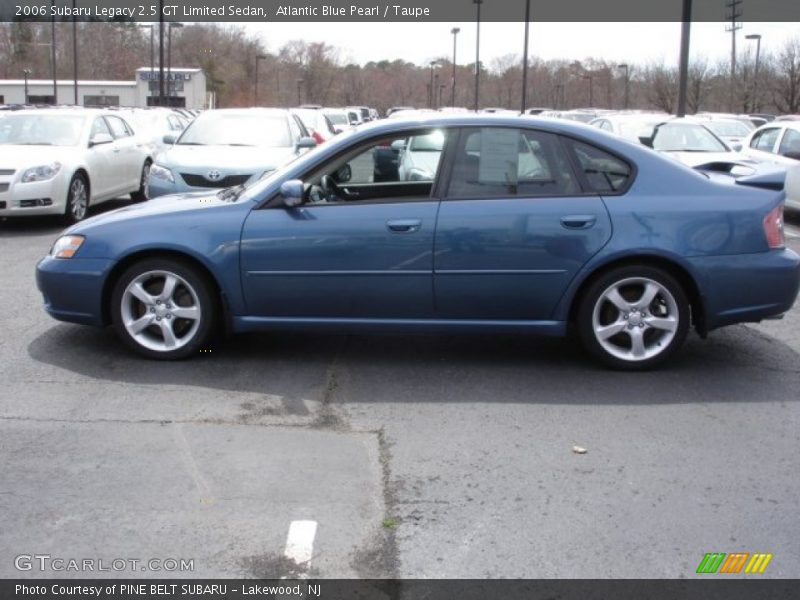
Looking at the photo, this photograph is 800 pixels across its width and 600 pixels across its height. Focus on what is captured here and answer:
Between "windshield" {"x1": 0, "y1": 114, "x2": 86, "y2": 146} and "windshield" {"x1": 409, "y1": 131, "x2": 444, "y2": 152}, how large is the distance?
314 inches

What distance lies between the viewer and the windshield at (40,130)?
40.3 feet

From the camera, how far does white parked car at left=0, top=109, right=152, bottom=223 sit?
11172 millimetres

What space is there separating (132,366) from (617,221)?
3.03 metres

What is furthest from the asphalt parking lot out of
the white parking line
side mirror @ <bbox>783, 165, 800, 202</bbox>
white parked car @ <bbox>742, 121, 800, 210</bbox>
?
white parked car @ <bbox>742, 121, 800, 210</bbox>

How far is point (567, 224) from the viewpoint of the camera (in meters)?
5.37

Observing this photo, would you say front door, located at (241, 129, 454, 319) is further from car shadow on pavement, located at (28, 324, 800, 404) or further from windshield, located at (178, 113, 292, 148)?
windshield, located at (178, 113, 292, 148)

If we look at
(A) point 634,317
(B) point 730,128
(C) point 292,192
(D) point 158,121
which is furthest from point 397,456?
(B) point 730,128

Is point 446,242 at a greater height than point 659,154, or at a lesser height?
lesser

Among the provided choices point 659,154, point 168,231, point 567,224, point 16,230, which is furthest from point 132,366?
point 16,230

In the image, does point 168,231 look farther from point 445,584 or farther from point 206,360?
point 445,584

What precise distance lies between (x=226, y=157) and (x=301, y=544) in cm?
774

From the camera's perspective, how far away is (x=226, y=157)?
34.6ft

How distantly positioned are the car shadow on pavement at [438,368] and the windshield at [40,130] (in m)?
6.66

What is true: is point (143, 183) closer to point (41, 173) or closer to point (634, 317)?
point (41, 173)
